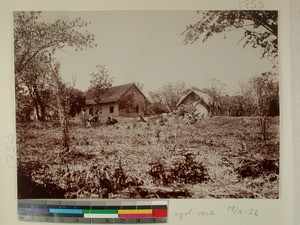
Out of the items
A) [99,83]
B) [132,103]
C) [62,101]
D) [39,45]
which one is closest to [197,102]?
[132,103]

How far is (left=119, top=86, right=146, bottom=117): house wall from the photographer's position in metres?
0.90

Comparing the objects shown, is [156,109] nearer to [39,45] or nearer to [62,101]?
[62,101]

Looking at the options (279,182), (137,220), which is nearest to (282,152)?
(279,182)

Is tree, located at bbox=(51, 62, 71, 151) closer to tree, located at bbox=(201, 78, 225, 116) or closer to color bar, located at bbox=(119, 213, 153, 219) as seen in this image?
color bar, located at bbox=(119, 213, 153, 219)

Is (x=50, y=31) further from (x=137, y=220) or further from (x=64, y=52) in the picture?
(x=137, y=220)

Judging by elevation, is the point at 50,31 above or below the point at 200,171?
above

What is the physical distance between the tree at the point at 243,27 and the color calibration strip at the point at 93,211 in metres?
0.54

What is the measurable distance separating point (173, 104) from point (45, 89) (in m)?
0.41

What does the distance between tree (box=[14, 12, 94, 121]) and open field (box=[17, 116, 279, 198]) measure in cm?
13

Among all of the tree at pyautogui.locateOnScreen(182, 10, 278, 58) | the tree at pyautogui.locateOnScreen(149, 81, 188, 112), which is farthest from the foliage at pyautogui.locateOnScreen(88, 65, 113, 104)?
the tree at pyautogui.locateOnScreen(182, 10, 278, 58)

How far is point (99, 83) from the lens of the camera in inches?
35.6

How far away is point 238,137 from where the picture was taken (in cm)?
90

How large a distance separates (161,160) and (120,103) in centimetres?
22

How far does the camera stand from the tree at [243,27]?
896 mm
